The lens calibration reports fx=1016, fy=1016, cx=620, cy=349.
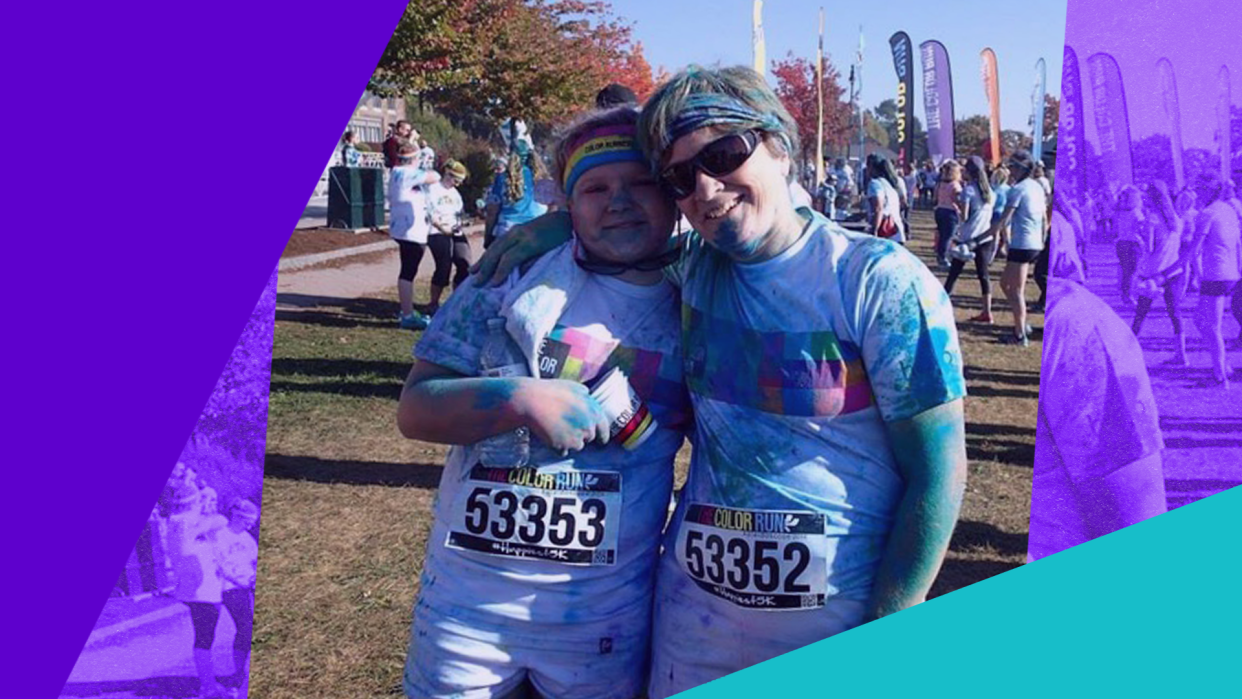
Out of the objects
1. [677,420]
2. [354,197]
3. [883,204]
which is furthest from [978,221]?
[354,197]

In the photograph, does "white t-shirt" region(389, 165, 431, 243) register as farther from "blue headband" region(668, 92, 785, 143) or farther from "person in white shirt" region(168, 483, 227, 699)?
"blue headband" region(668, 92, 785, 143)

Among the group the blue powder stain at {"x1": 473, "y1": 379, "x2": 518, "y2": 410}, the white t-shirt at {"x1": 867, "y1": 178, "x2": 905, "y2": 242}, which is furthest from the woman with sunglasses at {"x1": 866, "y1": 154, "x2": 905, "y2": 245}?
the blue powder stain at {"x1": 473, "y1": 379, "x2": 518, "y2": 410}

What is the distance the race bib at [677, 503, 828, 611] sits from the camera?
181cm

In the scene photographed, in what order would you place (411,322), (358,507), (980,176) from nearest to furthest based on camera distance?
(358,507)
(411,322)
(980,176)

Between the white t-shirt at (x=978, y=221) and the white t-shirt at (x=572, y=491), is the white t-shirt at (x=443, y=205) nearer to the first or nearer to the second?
the white t-shirt at (x=978, y=221)

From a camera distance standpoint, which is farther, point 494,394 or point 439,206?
point 439,206

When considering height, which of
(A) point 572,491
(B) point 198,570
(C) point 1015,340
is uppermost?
(A) point 572,491

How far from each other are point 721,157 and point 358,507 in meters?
4.14

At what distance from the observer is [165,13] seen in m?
2.24

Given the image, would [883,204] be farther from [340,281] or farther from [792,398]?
[792,398]

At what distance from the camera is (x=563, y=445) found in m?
1.88

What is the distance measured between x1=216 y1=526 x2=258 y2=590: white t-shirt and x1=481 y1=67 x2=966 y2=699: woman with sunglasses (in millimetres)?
1866

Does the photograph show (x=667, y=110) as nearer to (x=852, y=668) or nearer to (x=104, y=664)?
(x=852, y=668)
